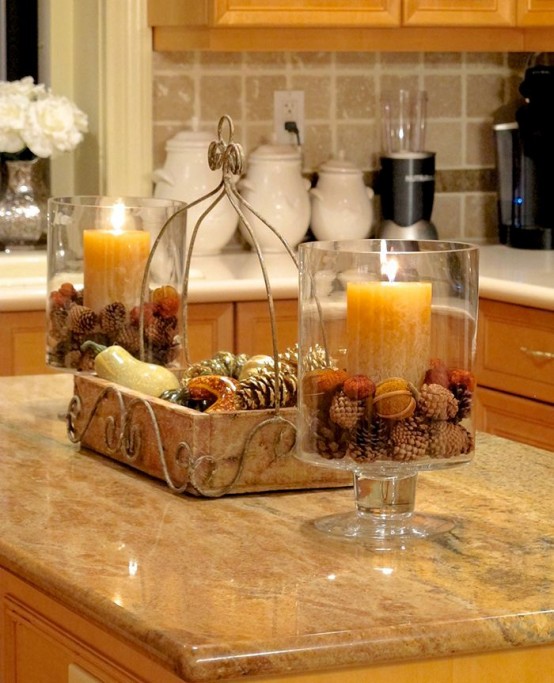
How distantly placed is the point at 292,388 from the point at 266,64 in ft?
7.35

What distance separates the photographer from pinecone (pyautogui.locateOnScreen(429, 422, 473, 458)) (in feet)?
3.97

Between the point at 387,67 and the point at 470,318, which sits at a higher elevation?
the point at 387,67

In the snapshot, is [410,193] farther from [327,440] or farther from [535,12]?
[327,440]

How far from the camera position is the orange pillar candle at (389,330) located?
1216 millimetres

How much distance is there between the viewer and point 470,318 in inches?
49.7

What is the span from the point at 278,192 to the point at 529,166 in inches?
24.6

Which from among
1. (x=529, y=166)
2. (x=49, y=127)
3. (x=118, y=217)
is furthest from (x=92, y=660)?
(x=529, y=166)

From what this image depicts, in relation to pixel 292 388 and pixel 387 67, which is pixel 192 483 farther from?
pixel 387 67

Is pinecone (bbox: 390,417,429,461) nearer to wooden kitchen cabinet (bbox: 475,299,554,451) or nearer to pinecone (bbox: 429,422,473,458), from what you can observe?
pinecone (bbox: 429,422,473,458)

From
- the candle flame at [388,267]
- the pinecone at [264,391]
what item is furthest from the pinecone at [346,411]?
the pinecone at [264,391]

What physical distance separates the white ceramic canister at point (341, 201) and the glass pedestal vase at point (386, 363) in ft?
7.33

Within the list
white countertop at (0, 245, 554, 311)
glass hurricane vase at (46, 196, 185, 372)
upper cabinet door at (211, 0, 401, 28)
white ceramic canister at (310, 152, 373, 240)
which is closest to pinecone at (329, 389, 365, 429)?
glass hurricane vase at (46, 196, 185, 372)

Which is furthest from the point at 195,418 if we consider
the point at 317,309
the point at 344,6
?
the point at 344,6

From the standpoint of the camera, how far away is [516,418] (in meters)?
2.96
